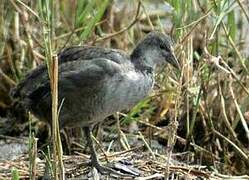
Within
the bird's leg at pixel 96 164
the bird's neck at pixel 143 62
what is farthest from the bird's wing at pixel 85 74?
the bird's leg at pixel 96 164

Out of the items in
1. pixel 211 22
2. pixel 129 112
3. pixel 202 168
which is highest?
pixel 211 22

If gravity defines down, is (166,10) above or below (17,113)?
above

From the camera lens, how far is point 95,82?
15.5 feet

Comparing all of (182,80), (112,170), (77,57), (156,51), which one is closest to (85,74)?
(77,57)

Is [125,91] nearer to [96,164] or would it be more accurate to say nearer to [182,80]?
[96,164]

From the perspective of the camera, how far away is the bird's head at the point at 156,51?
5.00m

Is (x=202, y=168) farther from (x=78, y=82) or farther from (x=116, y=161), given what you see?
(x=78, y=82)

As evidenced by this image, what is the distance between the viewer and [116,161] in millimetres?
5125

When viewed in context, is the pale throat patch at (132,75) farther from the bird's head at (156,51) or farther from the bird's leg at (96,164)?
the bird's leg at (96,164)

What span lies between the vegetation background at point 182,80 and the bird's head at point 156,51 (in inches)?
2.5

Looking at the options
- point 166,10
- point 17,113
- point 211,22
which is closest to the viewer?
point 211,22

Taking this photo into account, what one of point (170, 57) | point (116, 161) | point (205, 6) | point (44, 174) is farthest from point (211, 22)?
point (44, 174)

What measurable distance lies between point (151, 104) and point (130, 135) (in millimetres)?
287

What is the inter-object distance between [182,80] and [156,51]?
0.38 metres
